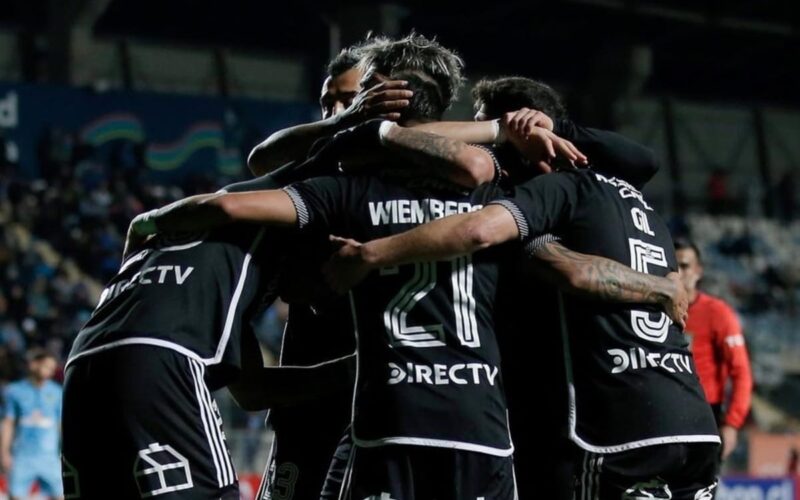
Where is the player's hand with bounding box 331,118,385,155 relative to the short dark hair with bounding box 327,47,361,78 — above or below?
below

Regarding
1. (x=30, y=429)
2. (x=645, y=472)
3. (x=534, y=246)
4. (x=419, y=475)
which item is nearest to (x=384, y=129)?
(x=534, y=246)

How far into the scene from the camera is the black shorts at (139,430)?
4.05m

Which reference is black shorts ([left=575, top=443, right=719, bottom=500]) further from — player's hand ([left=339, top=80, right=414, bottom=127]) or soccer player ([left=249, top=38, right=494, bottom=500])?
player's hand ([left=339, top=80, right=414, bottom=127])

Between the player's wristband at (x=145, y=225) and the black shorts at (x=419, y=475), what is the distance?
99 centimetres

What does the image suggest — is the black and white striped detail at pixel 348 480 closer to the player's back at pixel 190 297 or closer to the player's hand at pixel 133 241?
the player's back at pixel 190 297

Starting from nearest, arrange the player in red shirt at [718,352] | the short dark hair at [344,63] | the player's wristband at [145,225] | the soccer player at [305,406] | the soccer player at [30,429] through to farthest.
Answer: the player's wristband at [145,225] → the soccer player at [305,406] → the short dark hair at [344,63] → the player in red shirt at [718,352] → the soccer player at [30,429]

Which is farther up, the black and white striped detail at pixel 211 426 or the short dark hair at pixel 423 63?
the short dark hair at pixel 423 63

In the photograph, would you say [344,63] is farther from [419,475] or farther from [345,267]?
[419,475]

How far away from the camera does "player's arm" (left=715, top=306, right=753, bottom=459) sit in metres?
8.93

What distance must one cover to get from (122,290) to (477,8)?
80.1ft

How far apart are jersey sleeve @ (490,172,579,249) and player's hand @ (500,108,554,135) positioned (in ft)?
0.52

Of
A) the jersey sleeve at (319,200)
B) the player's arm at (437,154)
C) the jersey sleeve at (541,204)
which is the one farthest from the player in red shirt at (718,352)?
the jersey sleeve at (319,200)

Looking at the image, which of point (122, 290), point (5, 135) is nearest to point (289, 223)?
point (122, 290)

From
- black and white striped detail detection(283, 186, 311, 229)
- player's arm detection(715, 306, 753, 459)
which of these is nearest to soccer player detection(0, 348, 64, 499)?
player's arm detection(715, 306, 753, 459)
